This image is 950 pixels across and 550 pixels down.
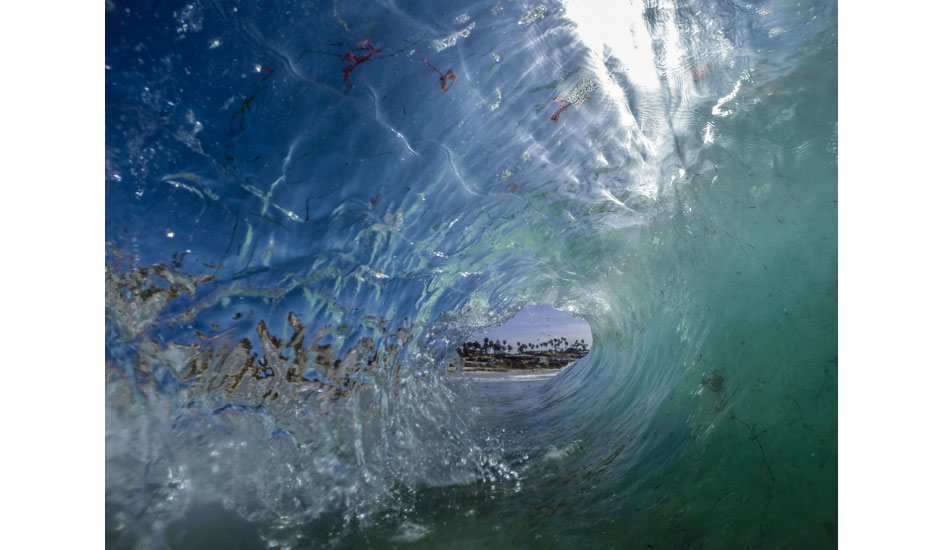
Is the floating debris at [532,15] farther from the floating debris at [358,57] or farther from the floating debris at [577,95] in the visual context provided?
the floating debris at [358,57]

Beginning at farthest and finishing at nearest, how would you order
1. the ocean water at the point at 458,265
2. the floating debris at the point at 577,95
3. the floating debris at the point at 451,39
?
the floating debris at the point at 577,95 < the floating debris at the point at 451,39 < the ocean water at the point at 458,265

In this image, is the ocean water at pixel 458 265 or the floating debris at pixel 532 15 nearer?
the ocean water at pixel 458 265

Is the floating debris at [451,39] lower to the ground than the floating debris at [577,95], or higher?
higher

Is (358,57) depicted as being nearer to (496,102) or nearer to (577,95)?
(496,102)

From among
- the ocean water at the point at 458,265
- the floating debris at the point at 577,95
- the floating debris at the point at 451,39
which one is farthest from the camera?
the floating debris at the point at 577,95

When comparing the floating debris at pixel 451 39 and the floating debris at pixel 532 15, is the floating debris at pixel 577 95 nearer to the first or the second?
the floating debris at pixel 532 15

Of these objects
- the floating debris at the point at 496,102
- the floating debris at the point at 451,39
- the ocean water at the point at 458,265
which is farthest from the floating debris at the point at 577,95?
the floating debris at the point at 451,39

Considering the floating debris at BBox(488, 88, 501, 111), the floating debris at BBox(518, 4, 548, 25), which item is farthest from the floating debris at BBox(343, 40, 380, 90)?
the floating debris at BBox(518, 4, 548, 25)

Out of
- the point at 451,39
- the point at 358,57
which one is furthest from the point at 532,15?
the point at 358,57

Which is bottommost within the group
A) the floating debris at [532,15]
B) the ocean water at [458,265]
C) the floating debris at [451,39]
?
the ocean water at [458,265]
